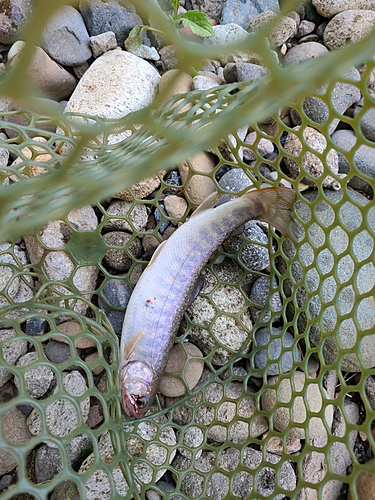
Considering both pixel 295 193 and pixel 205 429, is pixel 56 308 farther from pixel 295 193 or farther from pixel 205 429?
pixel 295 193

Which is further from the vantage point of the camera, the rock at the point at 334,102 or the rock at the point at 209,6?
the rock at the point at 209,6

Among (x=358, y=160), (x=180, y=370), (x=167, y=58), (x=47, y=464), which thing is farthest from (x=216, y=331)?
(x=167, y=58)

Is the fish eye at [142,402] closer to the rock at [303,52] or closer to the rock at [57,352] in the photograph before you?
the rock at [57,352]

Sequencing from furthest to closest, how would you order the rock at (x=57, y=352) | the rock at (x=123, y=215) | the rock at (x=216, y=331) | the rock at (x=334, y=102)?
the rock at (x=334, y=102) < the rock at (x=123, y=215) < the rock at (x=216, y=331) < the rock at (x=57, y=352)

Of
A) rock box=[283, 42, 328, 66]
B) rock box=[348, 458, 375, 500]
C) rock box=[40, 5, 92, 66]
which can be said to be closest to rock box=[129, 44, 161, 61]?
rock box=[40, 5, 92, 66]

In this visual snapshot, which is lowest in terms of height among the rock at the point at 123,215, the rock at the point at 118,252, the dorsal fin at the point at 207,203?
the rock at the point at 118,252

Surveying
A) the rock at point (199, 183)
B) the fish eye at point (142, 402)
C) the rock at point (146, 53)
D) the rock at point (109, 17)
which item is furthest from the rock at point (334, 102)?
the fish eye at point (142, 402)

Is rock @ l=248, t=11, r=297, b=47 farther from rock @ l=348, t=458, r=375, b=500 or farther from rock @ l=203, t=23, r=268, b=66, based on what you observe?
rock @ l=348, t=458, r=375, b=500
